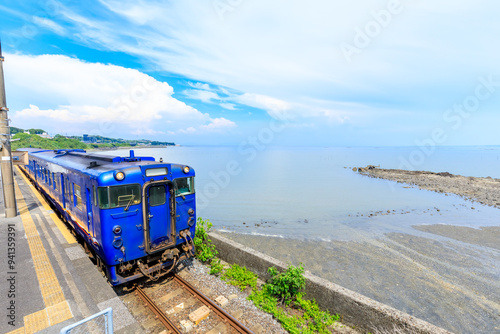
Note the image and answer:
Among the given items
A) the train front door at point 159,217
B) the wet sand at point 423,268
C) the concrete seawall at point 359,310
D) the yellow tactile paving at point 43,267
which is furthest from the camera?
the wet sand at point 423,268

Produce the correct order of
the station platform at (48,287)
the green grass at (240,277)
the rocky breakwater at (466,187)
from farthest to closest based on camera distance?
the rocky breakwater at (466,187) < the green grass at (240,277) < the station platform at (48,287)

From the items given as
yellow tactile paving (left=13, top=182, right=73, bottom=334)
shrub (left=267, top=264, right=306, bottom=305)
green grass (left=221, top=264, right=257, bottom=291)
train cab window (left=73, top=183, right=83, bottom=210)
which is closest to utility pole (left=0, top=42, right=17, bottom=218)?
yellow tactile paving (left=13, top=182, right=73, bottom=334)

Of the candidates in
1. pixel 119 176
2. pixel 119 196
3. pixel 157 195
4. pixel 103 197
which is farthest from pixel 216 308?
pixel 119 176

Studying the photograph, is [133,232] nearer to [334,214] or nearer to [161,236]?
[161,236]

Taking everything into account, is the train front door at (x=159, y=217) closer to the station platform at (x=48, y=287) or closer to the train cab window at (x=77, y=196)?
the station platform at (x=48, y=287)

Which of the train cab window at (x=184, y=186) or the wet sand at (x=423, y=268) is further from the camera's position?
the wet sand at (x=423, y=268)

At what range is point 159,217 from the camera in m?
7.35

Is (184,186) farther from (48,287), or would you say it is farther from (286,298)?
(286,298)

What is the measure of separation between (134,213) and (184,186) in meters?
1.76

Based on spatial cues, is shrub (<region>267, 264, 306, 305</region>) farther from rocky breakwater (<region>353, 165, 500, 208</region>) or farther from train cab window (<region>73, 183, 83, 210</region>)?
rocky breakwater (<region>353, 165, 500, 208</region>)

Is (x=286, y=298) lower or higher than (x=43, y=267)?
lower

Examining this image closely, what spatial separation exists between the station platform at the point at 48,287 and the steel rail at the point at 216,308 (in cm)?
225

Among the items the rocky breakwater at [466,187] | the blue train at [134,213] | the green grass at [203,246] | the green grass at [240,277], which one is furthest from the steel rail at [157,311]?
the rocky breakwater at [466,187]

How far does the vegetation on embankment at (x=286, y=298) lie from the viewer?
656cm
